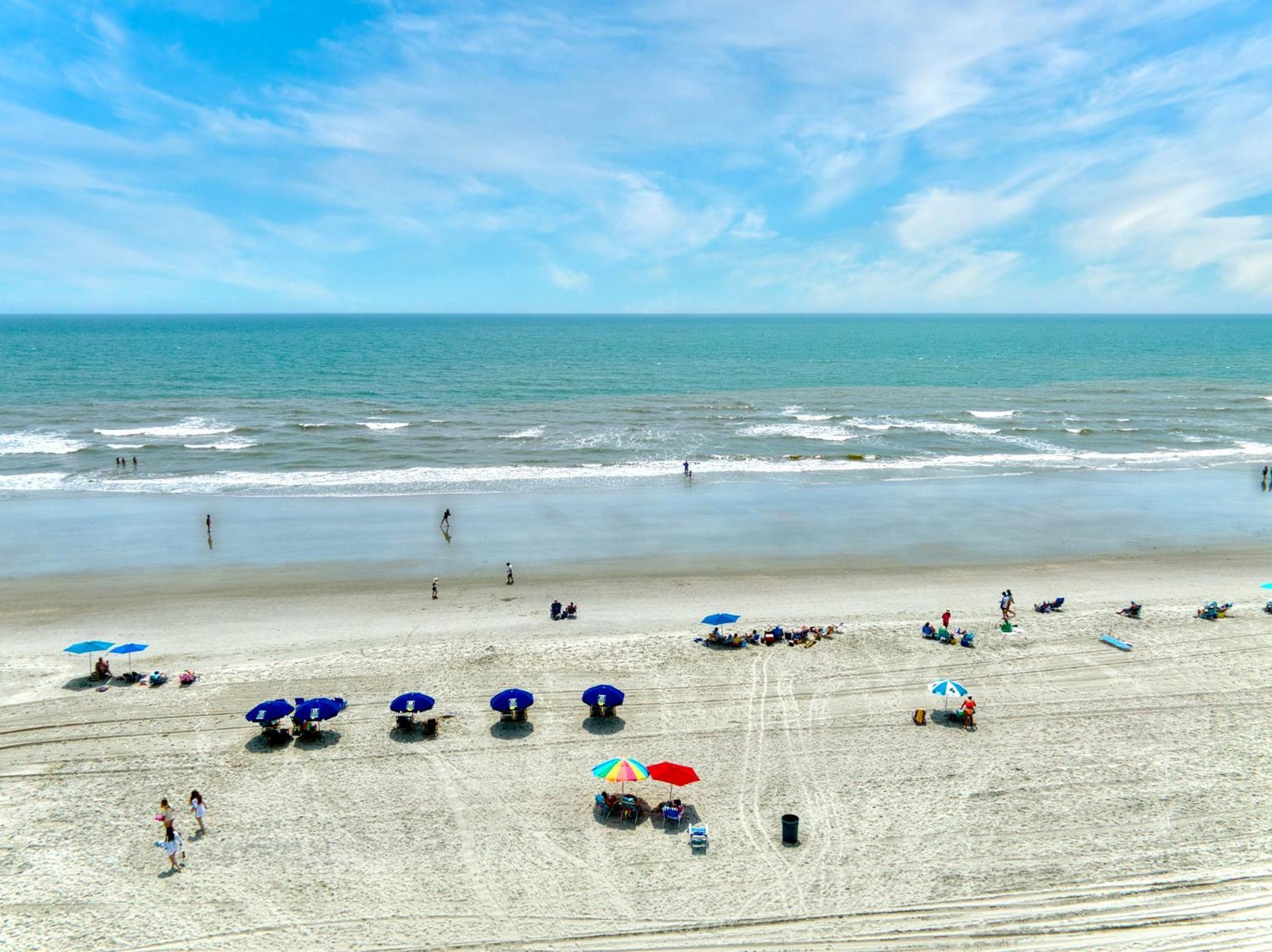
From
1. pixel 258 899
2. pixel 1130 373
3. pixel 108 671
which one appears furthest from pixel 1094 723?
pixel 1130 373

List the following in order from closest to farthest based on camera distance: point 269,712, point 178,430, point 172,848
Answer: point 172,848 < point 269,712 < point 178,430

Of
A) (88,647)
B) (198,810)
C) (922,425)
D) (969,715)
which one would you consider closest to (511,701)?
(198,810)

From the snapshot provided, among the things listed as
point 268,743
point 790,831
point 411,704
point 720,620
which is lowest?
point 790,831

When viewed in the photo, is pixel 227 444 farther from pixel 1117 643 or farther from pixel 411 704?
pixel 1117 643

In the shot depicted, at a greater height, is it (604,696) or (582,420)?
(582,420)

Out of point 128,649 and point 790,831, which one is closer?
point 790,831

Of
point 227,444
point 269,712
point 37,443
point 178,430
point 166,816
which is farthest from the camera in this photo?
point 178,430

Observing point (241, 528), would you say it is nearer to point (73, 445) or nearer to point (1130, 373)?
point (73, 445)

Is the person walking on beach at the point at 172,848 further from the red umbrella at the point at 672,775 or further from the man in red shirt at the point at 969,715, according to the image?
the man in red shirt at the point at 969,715
